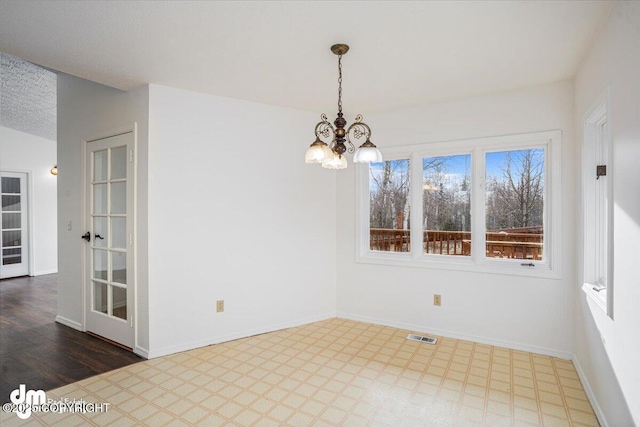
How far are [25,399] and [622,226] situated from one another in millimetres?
3847

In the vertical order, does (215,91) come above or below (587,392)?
above

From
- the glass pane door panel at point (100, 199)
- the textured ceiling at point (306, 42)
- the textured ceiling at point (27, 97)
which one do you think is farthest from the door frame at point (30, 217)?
the textured ceiling at point (306, 42)

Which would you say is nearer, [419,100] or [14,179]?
[419,100]

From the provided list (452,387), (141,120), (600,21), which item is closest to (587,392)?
(452,387)

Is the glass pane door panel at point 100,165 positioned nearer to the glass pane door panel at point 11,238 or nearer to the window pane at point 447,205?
the window pane at point 447,205

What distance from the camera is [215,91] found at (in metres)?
3.42

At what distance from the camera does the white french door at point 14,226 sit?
21.2 feet

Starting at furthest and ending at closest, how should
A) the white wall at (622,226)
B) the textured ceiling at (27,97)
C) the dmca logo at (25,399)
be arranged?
1. the textured ceiling at (27,97)
2. the dmca logo at (25,399)
3. the white wall at (622,226)

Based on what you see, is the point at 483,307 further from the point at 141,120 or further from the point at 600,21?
the point at 141,120

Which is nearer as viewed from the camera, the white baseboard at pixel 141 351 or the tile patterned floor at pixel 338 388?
the tile patterned floor at pixel 338 388

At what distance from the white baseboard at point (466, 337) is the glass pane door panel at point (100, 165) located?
3062 mm

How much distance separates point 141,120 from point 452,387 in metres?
3.44

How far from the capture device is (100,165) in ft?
12.2

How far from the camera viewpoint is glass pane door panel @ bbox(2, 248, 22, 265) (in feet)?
21.2
